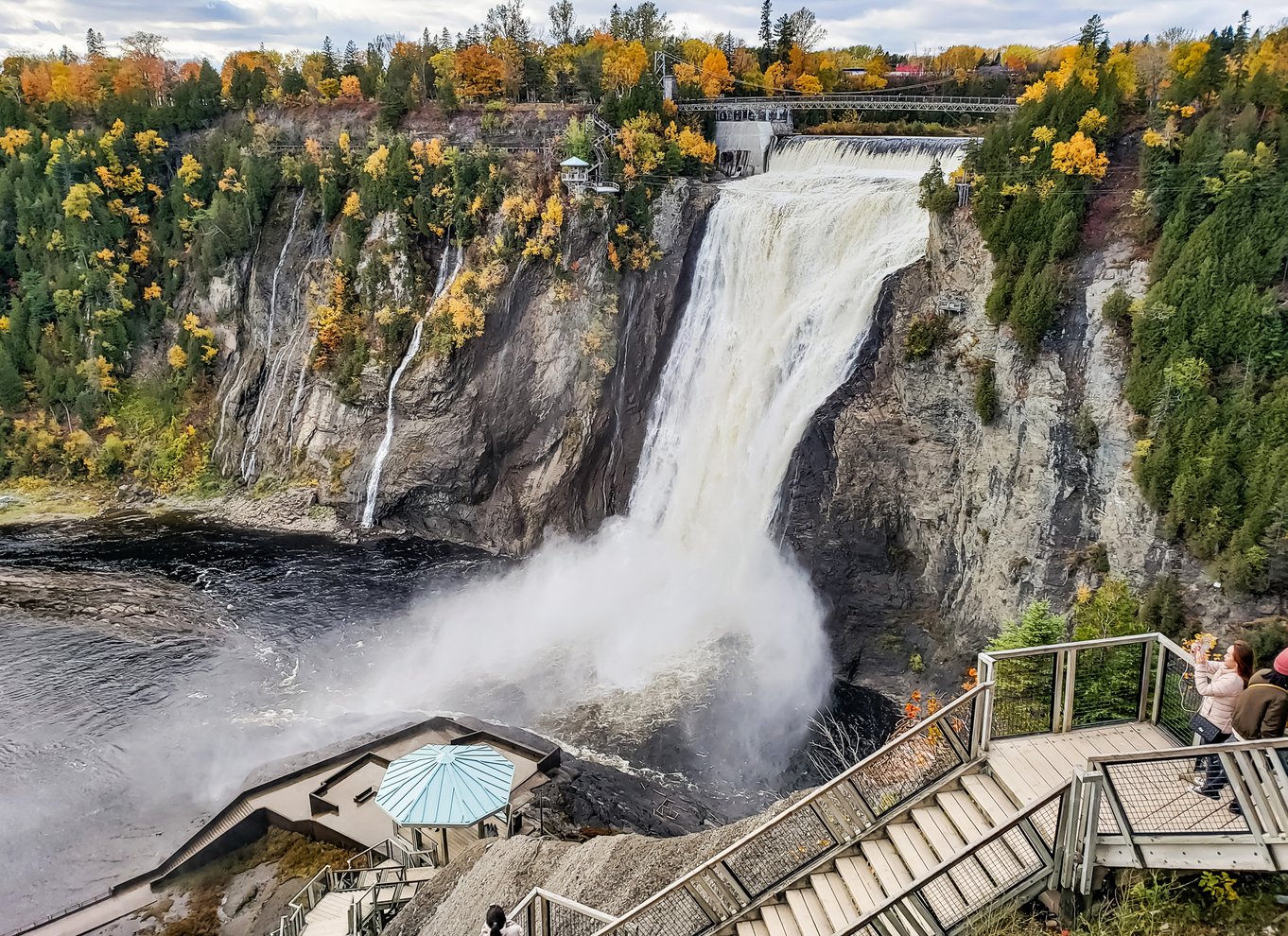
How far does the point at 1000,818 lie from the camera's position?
1001 cm

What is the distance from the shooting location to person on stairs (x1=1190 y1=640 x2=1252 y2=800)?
9750 millimetres

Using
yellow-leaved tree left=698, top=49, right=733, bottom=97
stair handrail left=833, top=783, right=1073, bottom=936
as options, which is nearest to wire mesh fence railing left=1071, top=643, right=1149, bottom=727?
stair handrail left=833, top=783, right=1073, bottom=936

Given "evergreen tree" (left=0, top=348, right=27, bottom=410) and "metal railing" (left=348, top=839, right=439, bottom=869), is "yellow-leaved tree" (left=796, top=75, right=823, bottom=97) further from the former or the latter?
"evergreen tree" (left=0, top=348, right=27, bottom=410)

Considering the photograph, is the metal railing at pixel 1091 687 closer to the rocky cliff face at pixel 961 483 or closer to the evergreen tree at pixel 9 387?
the rocky cliff face at pixel 961 483

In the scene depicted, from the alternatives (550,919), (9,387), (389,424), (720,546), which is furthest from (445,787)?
(9,387)

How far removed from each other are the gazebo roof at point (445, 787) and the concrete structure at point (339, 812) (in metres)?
1.48

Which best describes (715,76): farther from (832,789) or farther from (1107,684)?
(832,789)

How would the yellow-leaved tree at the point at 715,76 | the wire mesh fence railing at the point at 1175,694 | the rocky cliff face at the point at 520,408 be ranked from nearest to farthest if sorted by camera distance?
1. the wire mesh fence railing at the point at 1175,694
2. the rocky cliff face at the point at 520,408
3. the yellow-leaved tree at the point at 715,76

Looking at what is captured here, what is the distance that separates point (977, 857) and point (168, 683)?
90.6 feet

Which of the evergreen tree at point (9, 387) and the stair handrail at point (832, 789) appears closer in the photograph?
the stair handrail at point (832, 789)

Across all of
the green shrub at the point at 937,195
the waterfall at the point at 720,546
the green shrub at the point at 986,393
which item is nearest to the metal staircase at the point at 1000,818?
the waterfall at the point at 720,546

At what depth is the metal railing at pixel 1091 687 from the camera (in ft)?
35.0

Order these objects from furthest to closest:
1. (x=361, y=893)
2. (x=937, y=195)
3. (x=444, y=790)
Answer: (x=937, y=195) → (x=444, y=790) → (x=361, y=893)

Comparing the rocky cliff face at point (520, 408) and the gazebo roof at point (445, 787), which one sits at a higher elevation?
the rocky cliff face at point (520, 408)
